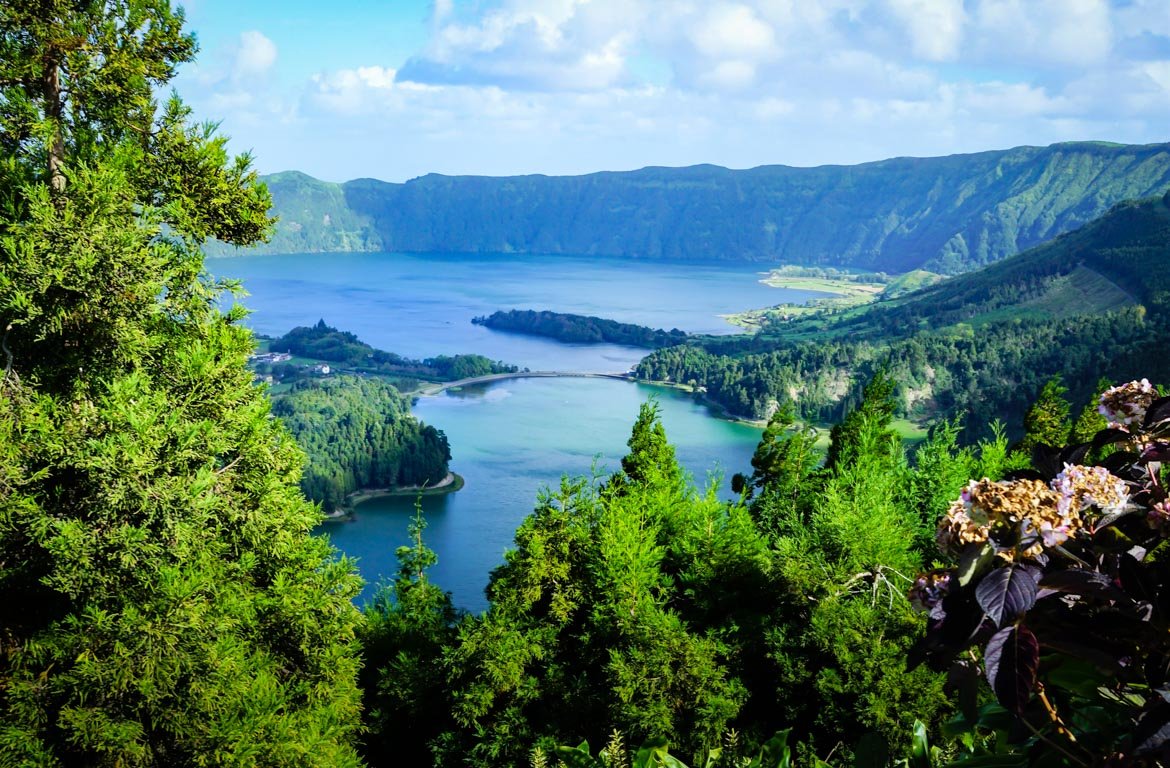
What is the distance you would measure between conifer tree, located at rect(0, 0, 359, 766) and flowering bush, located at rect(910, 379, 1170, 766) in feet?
27.6

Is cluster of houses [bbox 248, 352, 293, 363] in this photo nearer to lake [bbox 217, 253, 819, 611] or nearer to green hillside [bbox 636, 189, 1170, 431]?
lake [bbox 217, 253, 819, 611]

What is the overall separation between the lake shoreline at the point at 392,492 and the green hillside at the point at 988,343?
112 ft

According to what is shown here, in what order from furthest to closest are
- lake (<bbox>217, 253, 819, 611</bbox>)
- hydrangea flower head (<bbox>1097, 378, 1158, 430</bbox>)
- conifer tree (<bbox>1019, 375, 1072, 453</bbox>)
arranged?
lake (<bbox>217, 253, 819, 611</bbox>) < conifer tree (<bbox>1019, 375, 1072, 453</bbox>) < hydrangea flower head (<bbox>1097, 378, 1158, 430</bbox>)

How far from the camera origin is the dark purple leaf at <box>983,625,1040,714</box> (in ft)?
6.35

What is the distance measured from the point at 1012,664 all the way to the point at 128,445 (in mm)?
8595

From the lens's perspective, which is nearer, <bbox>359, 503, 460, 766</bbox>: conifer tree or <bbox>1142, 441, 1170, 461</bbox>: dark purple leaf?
<bbox>1142, 441, 1170, 461</bbox>: dark purple leaf

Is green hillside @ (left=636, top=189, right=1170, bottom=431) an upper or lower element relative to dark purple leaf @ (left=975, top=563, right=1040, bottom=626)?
lower

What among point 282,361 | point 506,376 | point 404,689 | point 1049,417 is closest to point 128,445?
point 404,689

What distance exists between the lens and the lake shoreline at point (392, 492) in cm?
6378

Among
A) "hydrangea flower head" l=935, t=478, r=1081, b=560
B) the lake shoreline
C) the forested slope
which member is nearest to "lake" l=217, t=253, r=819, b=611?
the lake shoreline

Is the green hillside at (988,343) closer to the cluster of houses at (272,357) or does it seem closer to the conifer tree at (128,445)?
the cluster of houses at (272,357)

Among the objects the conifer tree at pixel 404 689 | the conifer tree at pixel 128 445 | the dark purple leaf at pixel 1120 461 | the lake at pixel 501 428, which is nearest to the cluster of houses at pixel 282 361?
the lake at pixel 501 428

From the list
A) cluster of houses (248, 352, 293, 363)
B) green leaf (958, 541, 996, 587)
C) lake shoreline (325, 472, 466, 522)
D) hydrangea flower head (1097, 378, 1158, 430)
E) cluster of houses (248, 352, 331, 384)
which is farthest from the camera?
cluster of houses (248, 352, 293, 363)

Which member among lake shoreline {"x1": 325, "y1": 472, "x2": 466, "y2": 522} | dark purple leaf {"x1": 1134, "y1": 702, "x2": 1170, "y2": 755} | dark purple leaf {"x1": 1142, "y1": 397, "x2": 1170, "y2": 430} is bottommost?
lake shoreline {"x1": 325, "y1": 472, "x2": 466, "y2": 522}
